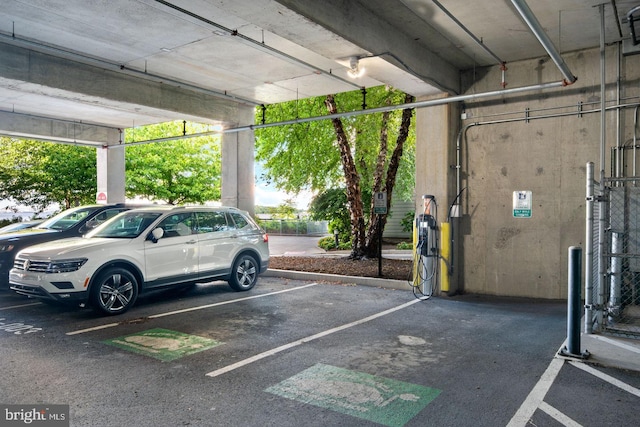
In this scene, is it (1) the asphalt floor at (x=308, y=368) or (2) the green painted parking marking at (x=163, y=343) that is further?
(2) the green painted parking marking at (x=163, y=343)

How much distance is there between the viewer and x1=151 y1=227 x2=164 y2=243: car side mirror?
27.5 ft

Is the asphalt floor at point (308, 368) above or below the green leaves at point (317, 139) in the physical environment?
below

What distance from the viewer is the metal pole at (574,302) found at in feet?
17.4

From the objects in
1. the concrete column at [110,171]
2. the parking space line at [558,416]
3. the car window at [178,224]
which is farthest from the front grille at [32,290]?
the concrete column at [110,171]

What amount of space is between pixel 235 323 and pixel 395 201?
20369mm

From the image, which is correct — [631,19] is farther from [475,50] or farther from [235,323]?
[235,323]

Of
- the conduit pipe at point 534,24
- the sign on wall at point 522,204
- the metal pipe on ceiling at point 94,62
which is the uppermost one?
the metal pipe on ceiling at point 94,62

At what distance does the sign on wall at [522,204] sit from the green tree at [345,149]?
390 cm

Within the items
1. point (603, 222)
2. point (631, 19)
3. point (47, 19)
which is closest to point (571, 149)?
point (631, 19)

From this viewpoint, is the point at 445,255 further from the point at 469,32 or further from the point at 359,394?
the point at 359,394

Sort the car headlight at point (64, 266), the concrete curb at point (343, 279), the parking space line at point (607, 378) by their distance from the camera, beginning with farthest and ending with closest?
the concrete curb at point (343, 279) < the car headlight at point (64, 266) < the parking space line at point (607, 378)

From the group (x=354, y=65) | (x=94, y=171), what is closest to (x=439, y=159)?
(x=354, y=65)

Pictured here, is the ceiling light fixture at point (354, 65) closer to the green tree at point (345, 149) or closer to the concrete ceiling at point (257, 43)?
the concrete ceiling at point (257, 43)

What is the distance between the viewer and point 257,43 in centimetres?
812
